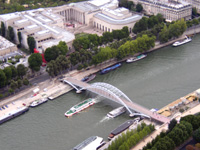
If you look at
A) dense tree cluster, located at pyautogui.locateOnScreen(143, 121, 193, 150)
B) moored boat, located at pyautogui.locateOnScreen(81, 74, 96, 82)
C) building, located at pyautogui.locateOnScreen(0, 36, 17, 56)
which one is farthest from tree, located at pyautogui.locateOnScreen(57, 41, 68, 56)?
dense tree cluster, located at pyautogui.locateOnScreen(143, 121, 193, 150)

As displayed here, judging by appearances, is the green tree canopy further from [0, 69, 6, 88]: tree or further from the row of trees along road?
the row of trees along road

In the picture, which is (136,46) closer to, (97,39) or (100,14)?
(97,39)

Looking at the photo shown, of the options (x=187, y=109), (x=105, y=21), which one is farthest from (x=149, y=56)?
(x=187, y=109)

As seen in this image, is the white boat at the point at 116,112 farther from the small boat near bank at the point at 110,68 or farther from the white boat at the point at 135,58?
the white boat at the point at 135,58

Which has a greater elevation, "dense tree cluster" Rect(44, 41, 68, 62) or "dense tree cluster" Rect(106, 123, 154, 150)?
"dense tree cluster" Rect(44, 41, 68, 62)

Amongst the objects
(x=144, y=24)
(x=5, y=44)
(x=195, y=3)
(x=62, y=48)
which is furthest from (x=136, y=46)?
(x=195, y=3)

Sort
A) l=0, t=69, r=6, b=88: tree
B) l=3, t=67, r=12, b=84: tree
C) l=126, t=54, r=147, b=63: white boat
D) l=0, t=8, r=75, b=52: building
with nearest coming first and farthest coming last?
l=0, t=69, r=6, b=88: tree → l=3, t=67, r=12, b=84: tree → l=126, t=54, r=147, b=63: white boat → l=0, t=8, r=75, b=52: building

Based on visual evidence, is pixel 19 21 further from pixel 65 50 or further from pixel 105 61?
pixel 105 61
